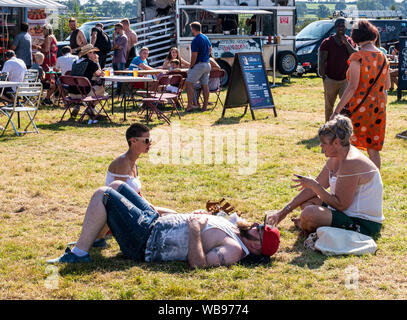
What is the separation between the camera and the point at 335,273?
12.8 feet

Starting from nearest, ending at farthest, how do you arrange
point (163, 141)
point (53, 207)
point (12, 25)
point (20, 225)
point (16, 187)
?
point (20, 225)
point (53, 207)
point (16, 187)
point (163, 141)
point (12, 25)

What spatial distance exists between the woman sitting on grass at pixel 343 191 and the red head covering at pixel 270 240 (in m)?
0.47

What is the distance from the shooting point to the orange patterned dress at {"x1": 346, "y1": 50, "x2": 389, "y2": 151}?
5805mm

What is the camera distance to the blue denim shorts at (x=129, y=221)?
3.86 m

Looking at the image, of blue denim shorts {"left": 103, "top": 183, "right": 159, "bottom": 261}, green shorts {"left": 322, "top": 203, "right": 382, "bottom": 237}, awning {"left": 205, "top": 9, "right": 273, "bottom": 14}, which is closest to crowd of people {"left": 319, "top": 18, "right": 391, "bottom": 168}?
green shorts {"left": 322, "top": 203, "right": 382, "bottom": 237}

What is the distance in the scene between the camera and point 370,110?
19.4ft

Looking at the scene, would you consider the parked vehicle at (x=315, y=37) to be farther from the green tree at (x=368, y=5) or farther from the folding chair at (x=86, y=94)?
the green tree at (x=368, y=5)

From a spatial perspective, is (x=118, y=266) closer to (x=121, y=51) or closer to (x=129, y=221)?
(x=129, y=221)

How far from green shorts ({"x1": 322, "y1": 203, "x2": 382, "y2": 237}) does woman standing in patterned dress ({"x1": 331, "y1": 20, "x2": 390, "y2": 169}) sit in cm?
156

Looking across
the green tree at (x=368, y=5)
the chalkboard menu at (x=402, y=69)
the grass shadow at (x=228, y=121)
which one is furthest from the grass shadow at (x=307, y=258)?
the green tree at (x=368, y=5)

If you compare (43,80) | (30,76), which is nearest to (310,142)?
(30,76)
